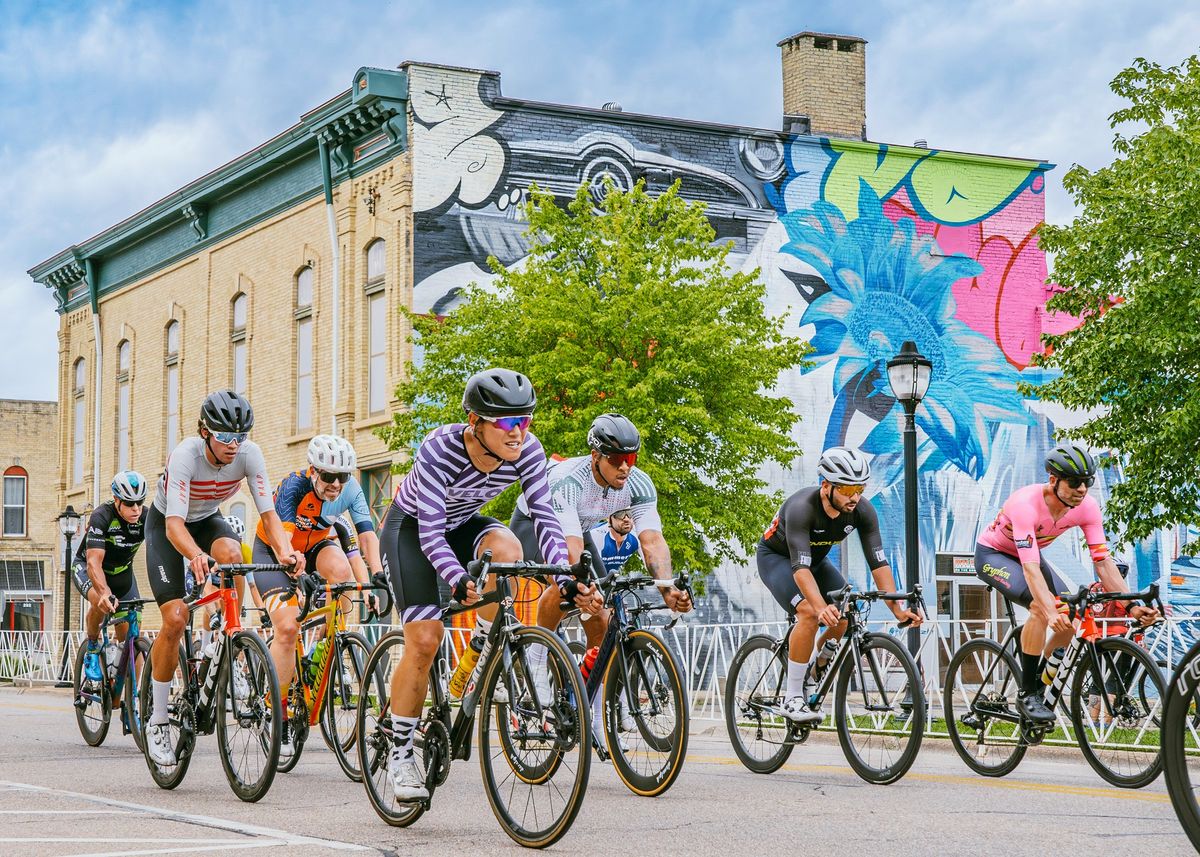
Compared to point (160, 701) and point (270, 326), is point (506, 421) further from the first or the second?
point (270, 326)

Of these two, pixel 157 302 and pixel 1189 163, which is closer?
pixel 1189 163

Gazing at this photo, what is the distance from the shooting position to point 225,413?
9430 millimetres

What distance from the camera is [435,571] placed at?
7.53 meters

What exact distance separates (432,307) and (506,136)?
397 centimetres

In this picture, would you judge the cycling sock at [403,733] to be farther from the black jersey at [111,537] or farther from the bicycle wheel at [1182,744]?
the black jersey at [111,537]

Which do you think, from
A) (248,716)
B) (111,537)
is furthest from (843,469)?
(111,537)

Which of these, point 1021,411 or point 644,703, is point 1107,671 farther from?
point 1021,411

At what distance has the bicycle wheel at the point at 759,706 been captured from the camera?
10523 millimetres

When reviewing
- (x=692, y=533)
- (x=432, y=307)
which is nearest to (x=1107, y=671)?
(x=692, y=533)

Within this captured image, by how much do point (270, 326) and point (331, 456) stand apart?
82.5ft

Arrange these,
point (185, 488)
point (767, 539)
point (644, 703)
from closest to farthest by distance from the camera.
A: point (644, 703) < point (185, 488) < point (767, 539)

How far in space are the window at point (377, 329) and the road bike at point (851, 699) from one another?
21.6 metres

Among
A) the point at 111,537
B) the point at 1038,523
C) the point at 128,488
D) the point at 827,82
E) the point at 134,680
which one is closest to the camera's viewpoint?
the point at 1038,523

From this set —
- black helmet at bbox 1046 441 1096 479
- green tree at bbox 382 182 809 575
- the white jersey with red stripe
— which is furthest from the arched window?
black helmet at bbox 1046 441 1096 479
